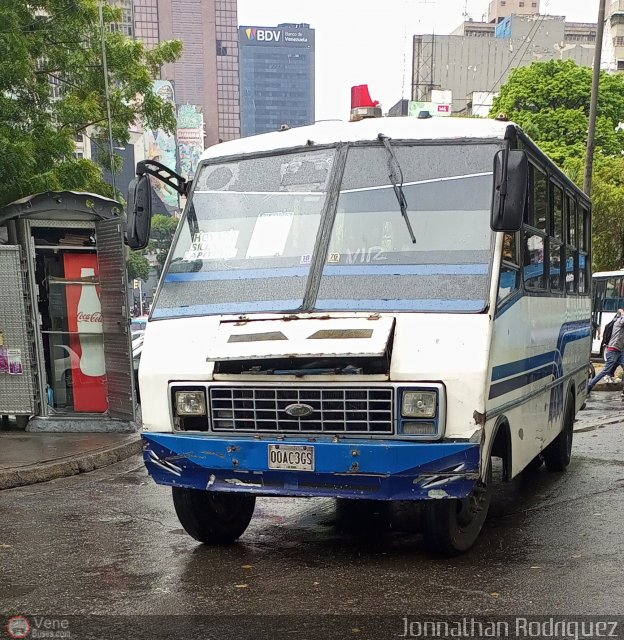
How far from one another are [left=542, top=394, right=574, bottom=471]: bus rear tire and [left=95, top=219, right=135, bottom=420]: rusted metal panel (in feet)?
16.5

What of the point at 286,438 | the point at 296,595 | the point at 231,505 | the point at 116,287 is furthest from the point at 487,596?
the point at 116,287

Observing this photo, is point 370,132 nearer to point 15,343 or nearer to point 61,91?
point 15,343

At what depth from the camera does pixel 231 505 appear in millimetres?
6664

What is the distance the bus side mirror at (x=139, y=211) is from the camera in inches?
271

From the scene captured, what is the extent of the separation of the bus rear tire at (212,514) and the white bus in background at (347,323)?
1 centimetres

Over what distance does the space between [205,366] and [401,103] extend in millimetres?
109807

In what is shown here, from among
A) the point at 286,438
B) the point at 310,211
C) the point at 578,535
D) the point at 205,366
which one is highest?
the point at 310,211

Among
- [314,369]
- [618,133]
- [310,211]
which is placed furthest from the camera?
[618,133]

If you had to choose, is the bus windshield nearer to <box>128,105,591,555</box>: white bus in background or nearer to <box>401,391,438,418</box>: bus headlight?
<box>128,105,591,555</box>: white bus in background

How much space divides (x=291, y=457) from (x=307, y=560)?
79 centimetres

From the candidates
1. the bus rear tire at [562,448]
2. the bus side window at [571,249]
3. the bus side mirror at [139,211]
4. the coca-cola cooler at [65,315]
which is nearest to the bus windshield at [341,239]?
the bus side mirror at [139,211]

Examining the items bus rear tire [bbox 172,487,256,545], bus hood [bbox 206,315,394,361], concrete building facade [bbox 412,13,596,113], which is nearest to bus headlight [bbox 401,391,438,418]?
bus hood [bbox 206,315,394,361]

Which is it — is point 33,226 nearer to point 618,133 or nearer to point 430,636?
point 430,636

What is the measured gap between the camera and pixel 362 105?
7.19 metres
